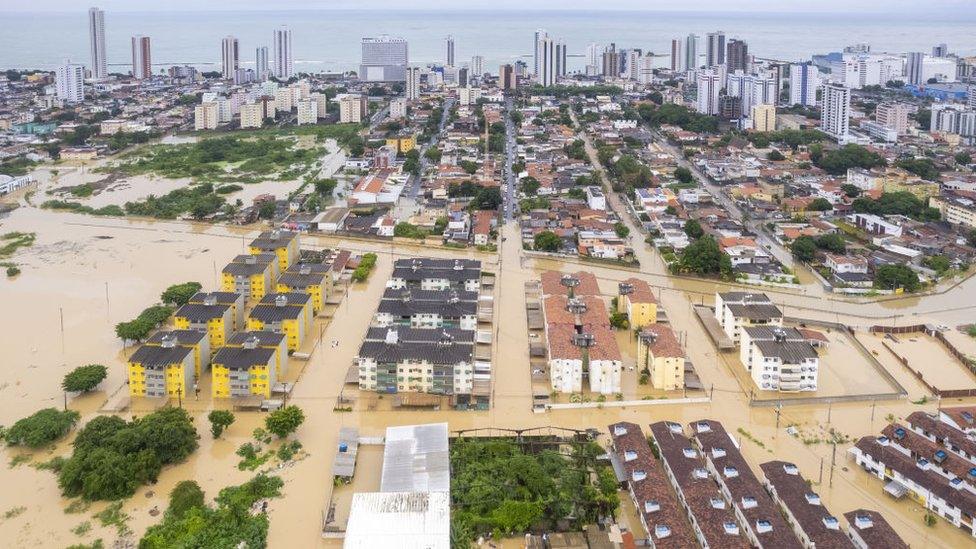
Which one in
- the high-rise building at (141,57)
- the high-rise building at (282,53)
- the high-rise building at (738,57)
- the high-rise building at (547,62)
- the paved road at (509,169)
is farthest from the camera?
the high-rise building at (282,53)

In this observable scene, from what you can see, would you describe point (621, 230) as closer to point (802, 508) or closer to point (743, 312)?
point (743, 312)

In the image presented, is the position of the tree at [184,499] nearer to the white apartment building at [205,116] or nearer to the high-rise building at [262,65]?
the white apartment building at [205,116]

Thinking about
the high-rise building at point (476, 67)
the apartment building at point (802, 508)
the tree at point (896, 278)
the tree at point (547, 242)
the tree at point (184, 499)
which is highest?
the high-rise building at point (476, 67)

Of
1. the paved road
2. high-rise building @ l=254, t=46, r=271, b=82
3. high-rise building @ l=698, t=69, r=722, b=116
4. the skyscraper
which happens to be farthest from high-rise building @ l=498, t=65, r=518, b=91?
the skyscraper

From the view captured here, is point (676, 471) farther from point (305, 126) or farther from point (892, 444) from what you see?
point (305, 126)

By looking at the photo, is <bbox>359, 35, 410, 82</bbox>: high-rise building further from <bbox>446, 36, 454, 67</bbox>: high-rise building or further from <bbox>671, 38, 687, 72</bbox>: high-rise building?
<bbox>671, 38, 687, 72</bbox>: high-rise building

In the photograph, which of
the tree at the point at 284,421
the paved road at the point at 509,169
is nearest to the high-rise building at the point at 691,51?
the paved road at the point at 509,169
